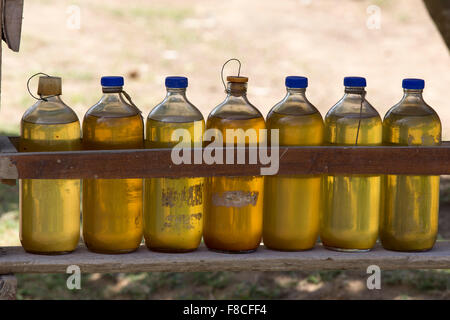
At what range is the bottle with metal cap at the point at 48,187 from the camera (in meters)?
2.35

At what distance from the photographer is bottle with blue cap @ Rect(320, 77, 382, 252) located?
7.99 feet

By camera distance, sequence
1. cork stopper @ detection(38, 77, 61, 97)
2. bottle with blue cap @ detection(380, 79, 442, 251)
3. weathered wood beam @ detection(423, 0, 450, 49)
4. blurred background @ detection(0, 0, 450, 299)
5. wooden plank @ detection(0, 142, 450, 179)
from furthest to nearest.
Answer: blurred background @ detection(0, 0, 450, 299) → weathered wood beam @ detection(423, 0, 450, 49) → bottle with blue cap @ detection(380, 79, 442, 251) → cork stopper @ detection(38, 77, 61, 97) → wooden plank @ detection(0, 142, 450, 179)

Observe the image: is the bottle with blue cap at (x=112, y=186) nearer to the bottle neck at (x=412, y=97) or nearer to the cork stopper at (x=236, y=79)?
the cork stopper at (x=236, y=79)

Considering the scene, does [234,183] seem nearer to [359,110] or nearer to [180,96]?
[180,96]

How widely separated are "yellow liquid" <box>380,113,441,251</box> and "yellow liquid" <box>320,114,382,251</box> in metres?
0.05

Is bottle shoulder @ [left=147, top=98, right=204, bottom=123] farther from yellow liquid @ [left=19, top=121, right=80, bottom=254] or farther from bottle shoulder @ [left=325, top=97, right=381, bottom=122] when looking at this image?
bottle shoulder @ [left=325, top=97, right=381, bottom=122]

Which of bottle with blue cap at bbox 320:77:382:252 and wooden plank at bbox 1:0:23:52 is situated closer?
wooden plank at bbox 1:0:23:52

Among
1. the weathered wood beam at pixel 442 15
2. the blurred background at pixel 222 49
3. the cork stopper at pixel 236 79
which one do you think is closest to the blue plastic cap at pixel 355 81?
the cork stopper at pixel 236 79

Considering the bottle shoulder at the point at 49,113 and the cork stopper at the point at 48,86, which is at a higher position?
the cork stopper at the point at 48,86

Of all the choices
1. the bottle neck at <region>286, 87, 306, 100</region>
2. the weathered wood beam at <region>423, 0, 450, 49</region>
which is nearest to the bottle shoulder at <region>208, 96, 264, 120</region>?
the bottle neck at <region>286, 87, 306, 100</region>

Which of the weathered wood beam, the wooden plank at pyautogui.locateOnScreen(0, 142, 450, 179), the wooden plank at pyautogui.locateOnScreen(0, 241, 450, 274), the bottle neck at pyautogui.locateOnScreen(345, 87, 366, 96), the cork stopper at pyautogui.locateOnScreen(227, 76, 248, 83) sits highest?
the weathered wood beam

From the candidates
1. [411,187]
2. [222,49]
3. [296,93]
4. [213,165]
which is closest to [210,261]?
[213,165]

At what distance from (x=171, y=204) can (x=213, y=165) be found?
203 millimetres

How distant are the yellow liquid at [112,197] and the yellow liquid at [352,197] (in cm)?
63
